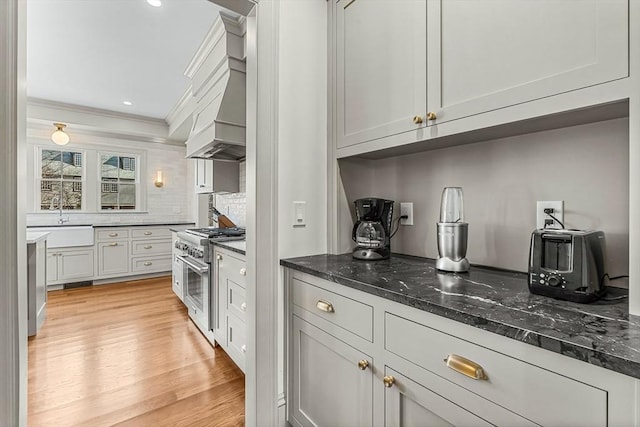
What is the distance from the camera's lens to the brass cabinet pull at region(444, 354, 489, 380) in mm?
771

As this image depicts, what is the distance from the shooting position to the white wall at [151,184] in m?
4.83

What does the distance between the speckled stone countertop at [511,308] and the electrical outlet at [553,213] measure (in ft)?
0.73

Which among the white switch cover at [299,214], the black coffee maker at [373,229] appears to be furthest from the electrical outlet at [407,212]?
the white switch cover at [299,214]

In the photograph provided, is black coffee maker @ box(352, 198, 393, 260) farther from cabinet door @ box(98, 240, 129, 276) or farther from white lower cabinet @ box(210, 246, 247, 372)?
cabinet door @ box(98, 240, 129, 276)

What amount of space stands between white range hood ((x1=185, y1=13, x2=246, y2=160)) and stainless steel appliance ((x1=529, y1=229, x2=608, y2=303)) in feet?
8.19

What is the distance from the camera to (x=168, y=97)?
4336 mm

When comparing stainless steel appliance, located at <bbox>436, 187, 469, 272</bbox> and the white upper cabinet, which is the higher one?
the white upper cabinet

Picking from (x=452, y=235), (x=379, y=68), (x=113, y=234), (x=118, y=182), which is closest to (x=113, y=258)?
(x=113, y=234)

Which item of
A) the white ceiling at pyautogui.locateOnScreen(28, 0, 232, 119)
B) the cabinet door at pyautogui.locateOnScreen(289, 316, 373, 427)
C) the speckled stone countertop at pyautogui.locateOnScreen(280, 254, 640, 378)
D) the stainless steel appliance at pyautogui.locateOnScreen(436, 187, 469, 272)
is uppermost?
the white ceiling at pyautogui.locateOnScreen(28, 0, 232, 119)

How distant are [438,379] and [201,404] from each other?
1.60 m

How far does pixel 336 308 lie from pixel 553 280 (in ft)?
2.39

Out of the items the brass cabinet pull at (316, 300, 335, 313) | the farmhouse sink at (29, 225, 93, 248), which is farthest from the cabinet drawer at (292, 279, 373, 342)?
the farmhouse sink at (29, 225, 93, 248)

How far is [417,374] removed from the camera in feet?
3.07

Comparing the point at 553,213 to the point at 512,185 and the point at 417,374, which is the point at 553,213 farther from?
the point at 417,374
